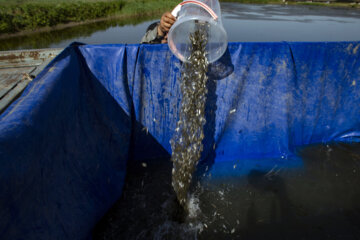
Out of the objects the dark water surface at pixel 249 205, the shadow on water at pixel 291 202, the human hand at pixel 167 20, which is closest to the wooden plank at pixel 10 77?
the dark water surface at pixel 249 205

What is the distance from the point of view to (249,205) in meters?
2.43

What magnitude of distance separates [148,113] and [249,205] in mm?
1678

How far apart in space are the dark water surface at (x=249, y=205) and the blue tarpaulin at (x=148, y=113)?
0.67 feet

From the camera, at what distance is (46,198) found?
4.33 feet

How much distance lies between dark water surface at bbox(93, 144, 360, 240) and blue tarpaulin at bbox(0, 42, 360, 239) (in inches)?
8.0

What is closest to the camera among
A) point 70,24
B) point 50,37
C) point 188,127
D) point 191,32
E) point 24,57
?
point 191,32

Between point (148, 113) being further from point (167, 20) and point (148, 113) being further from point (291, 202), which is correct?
point (291, 202)

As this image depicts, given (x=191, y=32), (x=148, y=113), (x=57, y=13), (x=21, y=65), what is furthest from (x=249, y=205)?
(x=57, y=13)

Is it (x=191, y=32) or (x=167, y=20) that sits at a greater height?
(x=167, y=20)

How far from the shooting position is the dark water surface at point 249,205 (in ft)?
7.04

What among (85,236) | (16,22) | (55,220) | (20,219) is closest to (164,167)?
(85,236)

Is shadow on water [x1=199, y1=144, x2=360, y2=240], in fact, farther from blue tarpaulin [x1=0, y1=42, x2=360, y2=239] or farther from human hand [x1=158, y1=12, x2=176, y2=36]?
human hand [x1=158, y1=12, x2=176, y2=36]

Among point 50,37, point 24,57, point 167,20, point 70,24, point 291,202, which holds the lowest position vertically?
point 291,202

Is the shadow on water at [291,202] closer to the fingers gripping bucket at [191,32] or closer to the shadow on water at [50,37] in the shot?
the fingers gripping bucket at [191,32]
